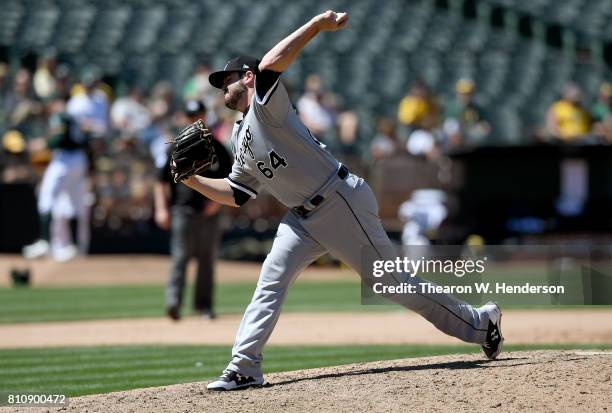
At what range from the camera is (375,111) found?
1895 centimetres

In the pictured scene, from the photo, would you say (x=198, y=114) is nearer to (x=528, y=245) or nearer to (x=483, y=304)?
(x=483, y=304)

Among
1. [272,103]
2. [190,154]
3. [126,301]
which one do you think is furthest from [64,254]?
[272,103]

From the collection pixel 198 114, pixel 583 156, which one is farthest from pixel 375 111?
pixel 198 114

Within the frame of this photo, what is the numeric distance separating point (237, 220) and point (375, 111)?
3555mm

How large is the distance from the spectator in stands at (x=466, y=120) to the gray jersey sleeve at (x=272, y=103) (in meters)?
11.3

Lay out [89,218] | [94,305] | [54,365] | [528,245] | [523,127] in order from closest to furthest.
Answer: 1. [54,365]
2. [94,305]
3. [528,245]
4. [89,218]
5. [523,127]

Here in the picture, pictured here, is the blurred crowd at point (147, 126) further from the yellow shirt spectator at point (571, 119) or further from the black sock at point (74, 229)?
the black sock at point (74, 229)

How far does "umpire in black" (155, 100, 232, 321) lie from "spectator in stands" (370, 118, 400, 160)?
229 inches

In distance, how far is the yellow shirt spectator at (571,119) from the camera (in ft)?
56.1

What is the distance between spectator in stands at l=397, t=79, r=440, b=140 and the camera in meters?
17.5

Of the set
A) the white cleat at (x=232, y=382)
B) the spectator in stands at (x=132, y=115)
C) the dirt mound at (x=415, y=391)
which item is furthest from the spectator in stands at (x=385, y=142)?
the white cleat at (x=232, y=382)

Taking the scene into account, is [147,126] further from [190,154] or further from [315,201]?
[315,201]

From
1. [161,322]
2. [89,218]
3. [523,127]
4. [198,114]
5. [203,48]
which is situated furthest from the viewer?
[203,48]

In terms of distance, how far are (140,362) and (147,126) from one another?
368 inches
